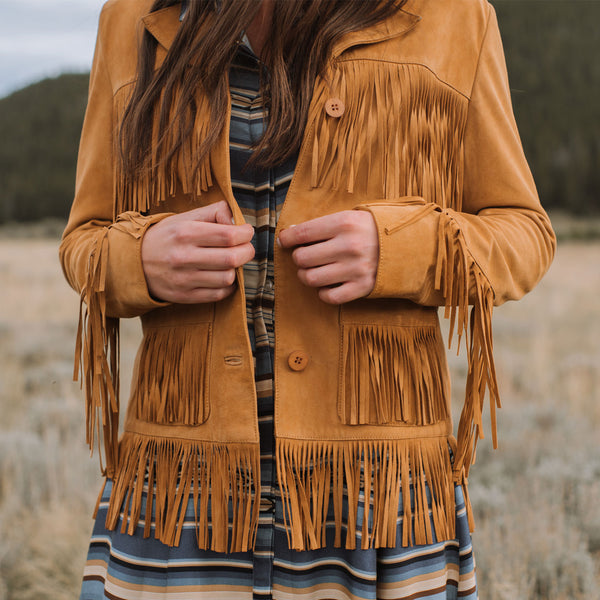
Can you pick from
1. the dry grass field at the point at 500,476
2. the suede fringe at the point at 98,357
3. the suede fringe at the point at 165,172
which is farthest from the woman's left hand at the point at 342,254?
the dry grass field at the point at 500,476

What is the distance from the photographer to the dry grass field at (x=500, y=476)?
252 centimetres

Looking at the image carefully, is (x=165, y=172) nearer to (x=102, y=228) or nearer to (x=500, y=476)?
(x=102, y=228)

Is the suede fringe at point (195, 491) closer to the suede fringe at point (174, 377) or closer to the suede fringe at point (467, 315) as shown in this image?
the suede fringe at point (174, 377)

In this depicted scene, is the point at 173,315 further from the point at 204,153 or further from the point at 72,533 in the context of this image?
the point at 72,533

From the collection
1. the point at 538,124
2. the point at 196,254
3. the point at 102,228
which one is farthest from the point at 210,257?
the point at 538,124

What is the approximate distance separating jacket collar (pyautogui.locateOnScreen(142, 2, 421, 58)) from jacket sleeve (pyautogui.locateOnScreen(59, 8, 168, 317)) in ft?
0.54

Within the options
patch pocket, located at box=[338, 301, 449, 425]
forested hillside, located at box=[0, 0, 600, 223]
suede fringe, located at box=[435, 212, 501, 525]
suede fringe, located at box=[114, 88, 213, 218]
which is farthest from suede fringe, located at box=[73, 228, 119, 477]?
forested hillside, located at box=[0, 0, 600, 223]

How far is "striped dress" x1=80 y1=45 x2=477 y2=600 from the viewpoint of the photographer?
3.43ft

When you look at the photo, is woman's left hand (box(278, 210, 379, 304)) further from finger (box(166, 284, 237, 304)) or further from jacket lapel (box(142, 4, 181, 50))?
jacket lapel (box(142, 4, 181, 50))

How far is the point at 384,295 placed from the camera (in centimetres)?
99

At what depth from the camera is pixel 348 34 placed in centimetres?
108

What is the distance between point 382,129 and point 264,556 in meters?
0.82

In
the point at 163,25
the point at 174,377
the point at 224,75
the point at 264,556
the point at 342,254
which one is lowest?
the point at 264,556

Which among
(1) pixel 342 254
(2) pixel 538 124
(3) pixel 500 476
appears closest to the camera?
(1) pixel 342 254
